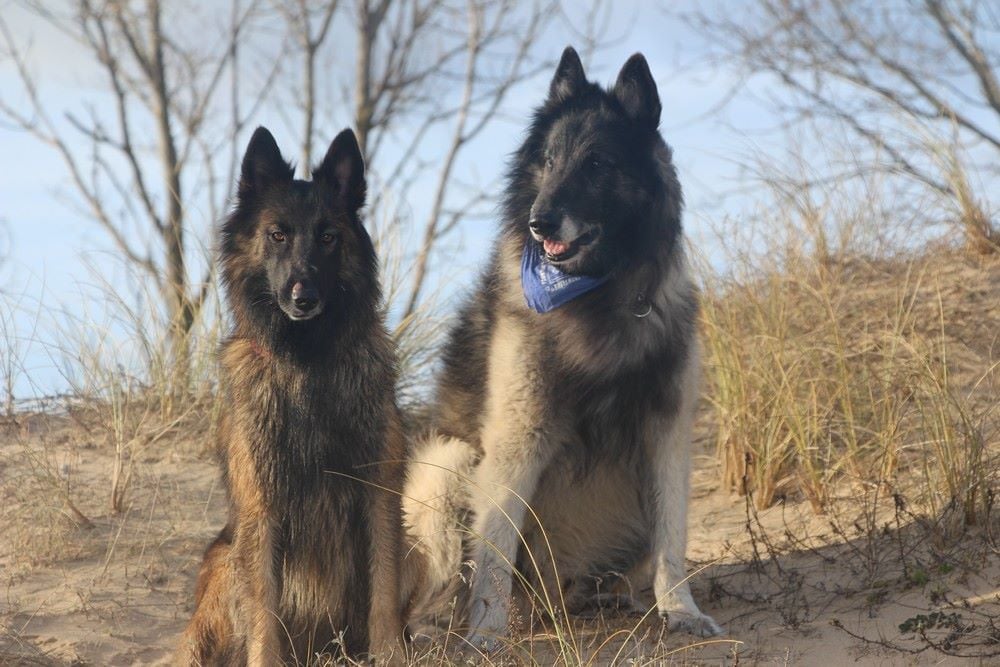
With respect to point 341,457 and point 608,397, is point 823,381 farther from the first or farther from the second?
point 341,457

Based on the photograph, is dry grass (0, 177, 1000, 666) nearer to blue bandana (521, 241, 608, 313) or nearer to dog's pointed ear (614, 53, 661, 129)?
blue bandana (521, 241, 608, 313)

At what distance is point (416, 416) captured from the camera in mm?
6797

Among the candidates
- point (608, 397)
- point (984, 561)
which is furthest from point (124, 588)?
point (984, 561)

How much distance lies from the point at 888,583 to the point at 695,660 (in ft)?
3.99

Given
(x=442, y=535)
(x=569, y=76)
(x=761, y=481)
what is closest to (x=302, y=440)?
(x=442, y=535)

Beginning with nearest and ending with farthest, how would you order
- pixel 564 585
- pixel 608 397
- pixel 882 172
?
pixel 608 397
pixel 564 585
pixel 882 172

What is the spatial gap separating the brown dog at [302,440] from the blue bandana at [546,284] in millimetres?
742

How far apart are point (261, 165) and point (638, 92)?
1622 millimetres

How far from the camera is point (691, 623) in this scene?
4453 mm

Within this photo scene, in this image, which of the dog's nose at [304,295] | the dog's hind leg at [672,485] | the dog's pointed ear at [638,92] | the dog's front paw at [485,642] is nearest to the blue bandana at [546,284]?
the dog's hind leg at [672,485]

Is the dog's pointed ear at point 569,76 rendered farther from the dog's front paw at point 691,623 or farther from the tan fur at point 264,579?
the dog's front paw at point 691,623

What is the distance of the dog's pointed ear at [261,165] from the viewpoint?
404 centimetres

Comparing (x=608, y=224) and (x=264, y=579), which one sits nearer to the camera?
(x=264, y=579)

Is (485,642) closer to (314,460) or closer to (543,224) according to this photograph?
(314,460)
